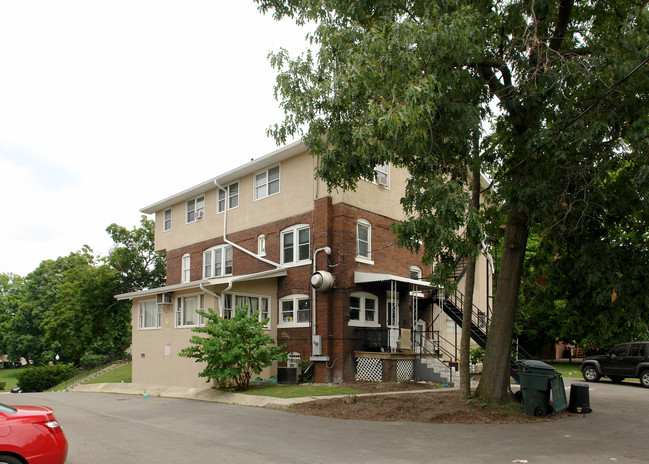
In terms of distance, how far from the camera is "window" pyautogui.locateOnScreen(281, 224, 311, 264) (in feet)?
73.1

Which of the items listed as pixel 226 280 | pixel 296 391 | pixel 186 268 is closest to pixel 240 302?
pixel 226 280

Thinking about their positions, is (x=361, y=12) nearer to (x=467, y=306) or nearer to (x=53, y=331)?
(x=467, y=306)

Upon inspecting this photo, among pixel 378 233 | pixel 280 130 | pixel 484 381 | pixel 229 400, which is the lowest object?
pixel 229 400

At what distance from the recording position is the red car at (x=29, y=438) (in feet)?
20.4

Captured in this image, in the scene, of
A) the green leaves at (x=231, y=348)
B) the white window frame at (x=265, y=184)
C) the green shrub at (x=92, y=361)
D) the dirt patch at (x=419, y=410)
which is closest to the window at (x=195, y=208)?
the white window frame at (x=265, y=184)

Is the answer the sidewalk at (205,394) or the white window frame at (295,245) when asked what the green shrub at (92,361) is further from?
the white window frame at (295,245)

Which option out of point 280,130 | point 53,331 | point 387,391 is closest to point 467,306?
point 387,391

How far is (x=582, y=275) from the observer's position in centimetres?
1385

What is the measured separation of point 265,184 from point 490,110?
12359mm

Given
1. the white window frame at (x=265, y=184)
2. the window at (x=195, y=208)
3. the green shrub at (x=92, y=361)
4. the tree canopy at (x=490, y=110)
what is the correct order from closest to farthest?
the tree canopy at (x=490, y=110)
the white window frame at (x=265, y=184)
the window at (x=195, y=208)
the green shrub at (x=92, y=361)

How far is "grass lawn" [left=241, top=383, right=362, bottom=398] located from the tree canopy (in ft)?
17.5

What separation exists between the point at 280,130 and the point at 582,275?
8487mm

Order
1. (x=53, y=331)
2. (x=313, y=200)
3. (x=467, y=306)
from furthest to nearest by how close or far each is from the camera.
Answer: (x=53, y=331) < (x=313, y=200) < (x=467, y=306)

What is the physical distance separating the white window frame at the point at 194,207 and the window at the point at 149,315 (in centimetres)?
501
